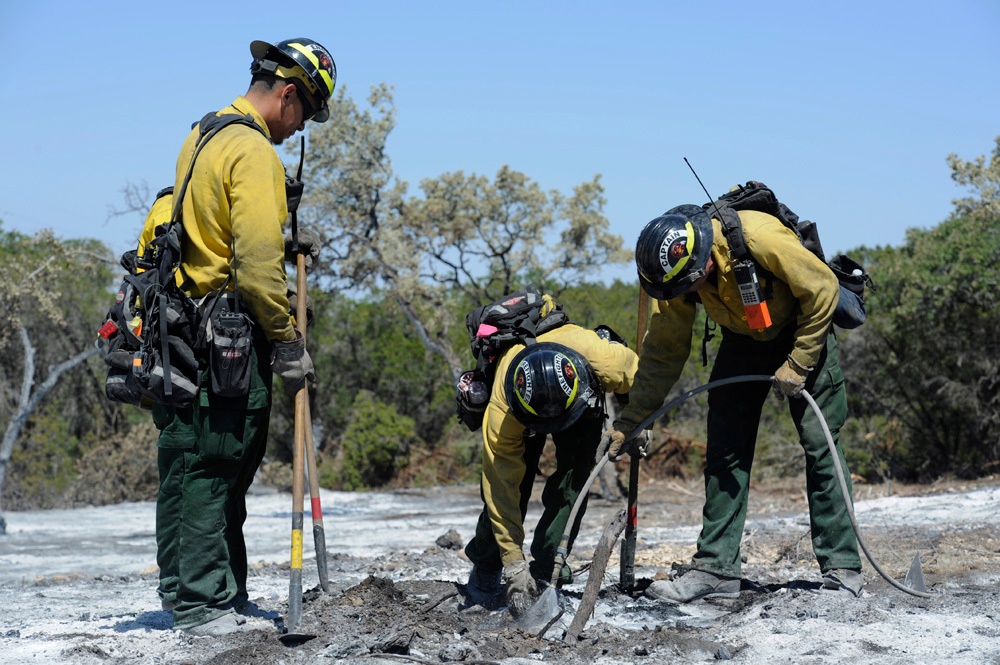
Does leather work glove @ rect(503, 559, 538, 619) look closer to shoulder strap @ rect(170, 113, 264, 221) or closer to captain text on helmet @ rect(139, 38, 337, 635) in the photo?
captain text on helmet @ rect(139, 38, 337, 635)

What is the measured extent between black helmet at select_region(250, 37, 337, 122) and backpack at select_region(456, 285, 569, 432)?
1.48 m

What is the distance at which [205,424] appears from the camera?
4574mm

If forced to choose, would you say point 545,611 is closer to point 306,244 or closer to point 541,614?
point 541,614

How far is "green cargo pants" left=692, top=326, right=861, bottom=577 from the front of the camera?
200 inches

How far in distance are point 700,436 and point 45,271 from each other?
8871mm

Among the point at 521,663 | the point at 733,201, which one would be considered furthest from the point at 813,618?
the point at 733,201

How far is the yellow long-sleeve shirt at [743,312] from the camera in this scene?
15.4 ft

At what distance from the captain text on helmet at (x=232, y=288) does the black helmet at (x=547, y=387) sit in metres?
0.99

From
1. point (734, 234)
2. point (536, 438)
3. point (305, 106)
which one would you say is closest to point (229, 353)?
point (305, 106)

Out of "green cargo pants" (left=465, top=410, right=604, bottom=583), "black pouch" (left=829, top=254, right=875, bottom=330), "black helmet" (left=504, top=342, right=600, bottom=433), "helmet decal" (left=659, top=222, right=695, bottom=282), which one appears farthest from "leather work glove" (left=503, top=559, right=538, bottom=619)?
"black pouch" (left=829, top=254, right=875, bottom=330)

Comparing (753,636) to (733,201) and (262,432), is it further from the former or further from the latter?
(262,432)

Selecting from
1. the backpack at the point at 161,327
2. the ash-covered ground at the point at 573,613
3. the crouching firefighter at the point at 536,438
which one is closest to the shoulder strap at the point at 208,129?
the backpack at the point at 161,327

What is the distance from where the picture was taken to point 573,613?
16.9 ft

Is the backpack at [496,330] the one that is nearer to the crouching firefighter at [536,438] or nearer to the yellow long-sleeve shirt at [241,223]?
the crouching firefighter at [536,438]
